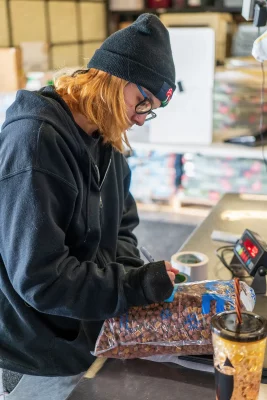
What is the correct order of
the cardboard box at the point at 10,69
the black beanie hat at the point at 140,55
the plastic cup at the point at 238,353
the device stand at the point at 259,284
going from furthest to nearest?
1. the cardboard box at the point at 10,69
2. the device stand at the point at 259,284
3. the black beanie hat at the point at 140,55
4. the plastic cup at the point at 238,353

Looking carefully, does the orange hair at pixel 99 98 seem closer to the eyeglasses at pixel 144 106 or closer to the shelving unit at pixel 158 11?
the eyeglasses at pixel 144 106

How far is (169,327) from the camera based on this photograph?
41.9 inches

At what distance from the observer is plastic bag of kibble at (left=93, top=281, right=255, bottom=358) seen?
1.06m

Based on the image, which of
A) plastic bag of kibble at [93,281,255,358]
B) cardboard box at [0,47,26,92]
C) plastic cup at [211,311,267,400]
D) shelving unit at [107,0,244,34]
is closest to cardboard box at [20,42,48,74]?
cardboard box at [0,47,26,92]

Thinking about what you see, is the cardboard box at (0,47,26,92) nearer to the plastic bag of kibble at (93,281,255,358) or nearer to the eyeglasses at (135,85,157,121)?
the eyeglasses at (135,85,157,121)

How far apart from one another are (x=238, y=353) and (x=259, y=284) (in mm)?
638

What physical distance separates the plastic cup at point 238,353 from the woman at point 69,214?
0.26m

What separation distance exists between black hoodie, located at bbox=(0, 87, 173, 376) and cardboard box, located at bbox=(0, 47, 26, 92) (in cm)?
265

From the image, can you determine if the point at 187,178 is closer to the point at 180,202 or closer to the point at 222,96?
the point at 180,202

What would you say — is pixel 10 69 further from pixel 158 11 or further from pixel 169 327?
pixel 169 327

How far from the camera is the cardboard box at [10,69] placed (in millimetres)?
3717

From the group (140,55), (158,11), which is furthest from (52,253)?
(158,11)

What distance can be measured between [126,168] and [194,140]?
179 centimetres

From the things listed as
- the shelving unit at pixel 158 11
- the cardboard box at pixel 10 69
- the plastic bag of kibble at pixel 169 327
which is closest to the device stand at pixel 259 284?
the plastic bag of kibble at pixel 169 327
